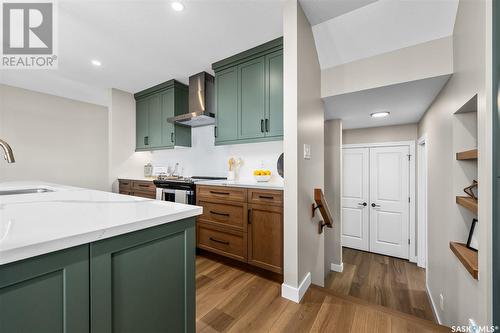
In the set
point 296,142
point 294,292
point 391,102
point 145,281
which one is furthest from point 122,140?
point 391,102

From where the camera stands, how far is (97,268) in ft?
2.33

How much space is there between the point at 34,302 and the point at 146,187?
286 cm

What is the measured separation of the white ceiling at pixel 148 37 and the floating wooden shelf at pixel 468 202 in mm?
2085

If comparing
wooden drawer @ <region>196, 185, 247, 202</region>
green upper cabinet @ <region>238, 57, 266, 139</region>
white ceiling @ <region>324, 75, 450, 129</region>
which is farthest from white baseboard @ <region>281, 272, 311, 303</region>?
white ceiling @ <region>324, 75, 450, 129</region>

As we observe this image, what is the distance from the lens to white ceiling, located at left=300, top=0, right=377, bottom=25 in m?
1.72

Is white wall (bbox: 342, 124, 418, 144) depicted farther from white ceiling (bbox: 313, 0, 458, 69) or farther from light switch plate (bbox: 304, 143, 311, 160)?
light switch plate (bbox: 304, 143, 311, 160)

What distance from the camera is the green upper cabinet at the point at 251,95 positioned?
7.47 ft

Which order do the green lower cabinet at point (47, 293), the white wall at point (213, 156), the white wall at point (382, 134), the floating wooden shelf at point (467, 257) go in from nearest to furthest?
1. the green lower cabinet at point (47, 293)
2. the floating wooden shelf at point (467, 257)
3. the white wall at point (213, 156)
4. the white wall at point (382, 134)

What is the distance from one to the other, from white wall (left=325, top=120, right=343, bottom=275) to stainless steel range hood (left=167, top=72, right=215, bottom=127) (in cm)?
191

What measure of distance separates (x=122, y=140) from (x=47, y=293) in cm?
384

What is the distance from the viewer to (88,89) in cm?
359

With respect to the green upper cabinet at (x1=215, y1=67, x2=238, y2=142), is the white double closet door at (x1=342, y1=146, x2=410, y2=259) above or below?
below

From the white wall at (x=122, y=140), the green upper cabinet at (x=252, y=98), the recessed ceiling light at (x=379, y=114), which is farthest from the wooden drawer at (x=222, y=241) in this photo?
the recessed ceiling light at (x=379, y=114)

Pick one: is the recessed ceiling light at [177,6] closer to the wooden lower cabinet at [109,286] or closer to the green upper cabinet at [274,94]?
the green upper cabinet at [274,94]
